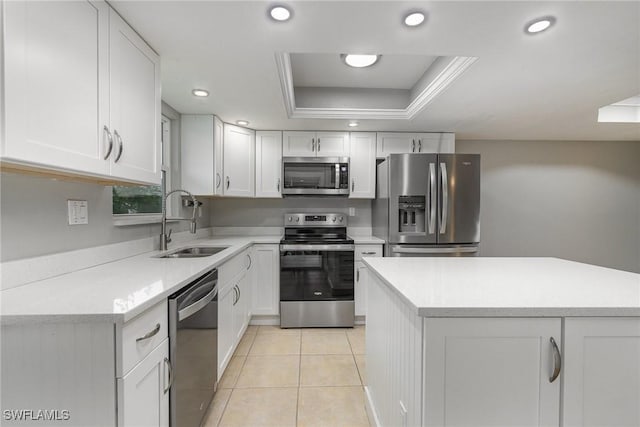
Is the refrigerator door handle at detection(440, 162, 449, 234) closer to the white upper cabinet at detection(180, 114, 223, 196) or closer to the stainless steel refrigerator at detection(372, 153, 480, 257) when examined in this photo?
the stainless steel refrigerator at detection(372, 153, 480, 257)

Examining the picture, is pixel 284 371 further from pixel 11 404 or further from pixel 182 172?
pixel 182 172

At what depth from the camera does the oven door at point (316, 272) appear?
9.74 ft

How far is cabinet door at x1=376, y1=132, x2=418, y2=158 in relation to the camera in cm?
331

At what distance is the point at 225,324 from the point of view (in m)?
2.07

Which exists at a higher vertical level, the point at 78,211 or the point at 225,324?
the point at 78,211

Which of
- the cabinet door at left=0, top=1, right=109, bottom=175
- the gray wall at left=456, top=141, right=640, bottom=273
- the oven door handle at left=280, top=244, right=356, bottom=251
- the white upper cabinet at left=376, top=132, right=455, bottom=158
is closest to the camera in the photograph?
the cabinet door at left=0, top=1, right=109, bottom=175

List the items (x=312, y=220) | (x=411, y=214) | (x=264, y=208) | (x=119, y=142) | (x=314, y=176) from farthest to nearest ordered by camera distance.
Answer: (x=264, y=208), (x=312, y=220), (x=314, y=176), (x=411, y=214), (x=119, y=142)

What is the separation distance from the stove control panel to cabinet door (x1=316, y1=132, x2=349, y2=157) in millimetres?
758

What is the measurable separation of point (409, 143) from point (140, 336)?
311 centimetres

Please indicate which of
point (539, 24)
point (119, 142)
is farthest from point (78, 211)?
point (539, 24)

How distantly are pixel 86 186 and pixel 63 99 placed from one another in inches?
24.8

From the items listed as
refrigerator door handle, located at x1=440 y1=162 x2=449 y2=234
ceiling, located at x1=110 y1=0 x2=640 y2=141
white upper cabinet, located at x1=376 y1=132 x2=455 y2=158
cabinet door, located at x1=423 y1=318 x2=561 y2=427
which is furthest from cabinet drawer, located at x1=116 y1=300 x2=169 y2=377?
white upper cabinet, located at x1=376 y1=132 x2=455 y2=158

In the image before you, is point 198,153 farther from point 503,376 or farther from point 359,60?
point 503,376

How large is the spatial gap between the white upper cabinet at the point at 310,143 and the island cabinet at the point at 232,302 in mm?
1235
